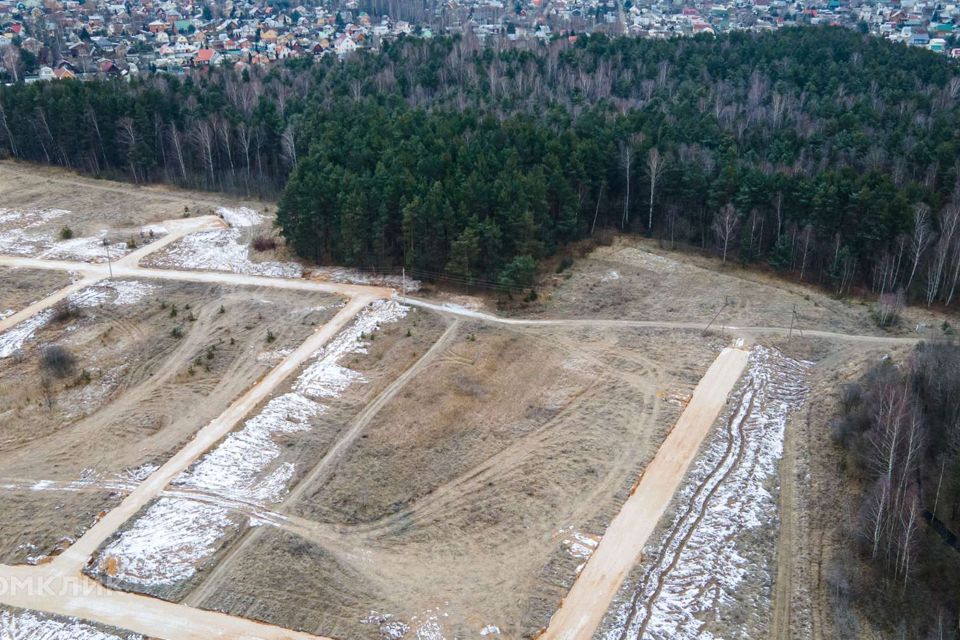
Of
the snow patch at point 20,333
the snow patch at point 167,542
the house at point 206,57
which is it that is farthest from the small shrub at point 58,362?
the house at point 206,57

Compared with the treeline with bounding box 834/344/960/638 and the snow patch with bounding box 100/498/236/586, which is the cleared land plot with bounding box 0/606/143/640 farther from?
the treeline with bounding box 834/344/960/638

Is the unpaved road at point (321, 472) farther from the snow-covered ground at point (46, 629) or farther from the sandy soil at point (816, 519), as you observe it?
the sandy soil at point (816, 519)

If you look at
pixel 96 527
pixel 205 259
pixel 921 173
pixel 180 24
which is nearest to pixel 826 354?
pixel 921 173

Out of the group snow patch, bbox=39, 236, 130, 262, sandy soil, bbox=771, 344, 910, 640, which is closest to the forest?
sandy soil, bbox=771, 344, 910, 640

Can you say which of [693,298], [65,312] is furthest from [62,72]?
[693,298]

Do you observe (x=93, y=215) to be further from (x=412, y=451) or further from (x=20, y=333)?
(x=412, y=451)

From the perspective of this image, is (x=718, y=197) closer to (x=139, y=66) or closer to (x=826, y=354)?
Result: (x=826, y=354)
